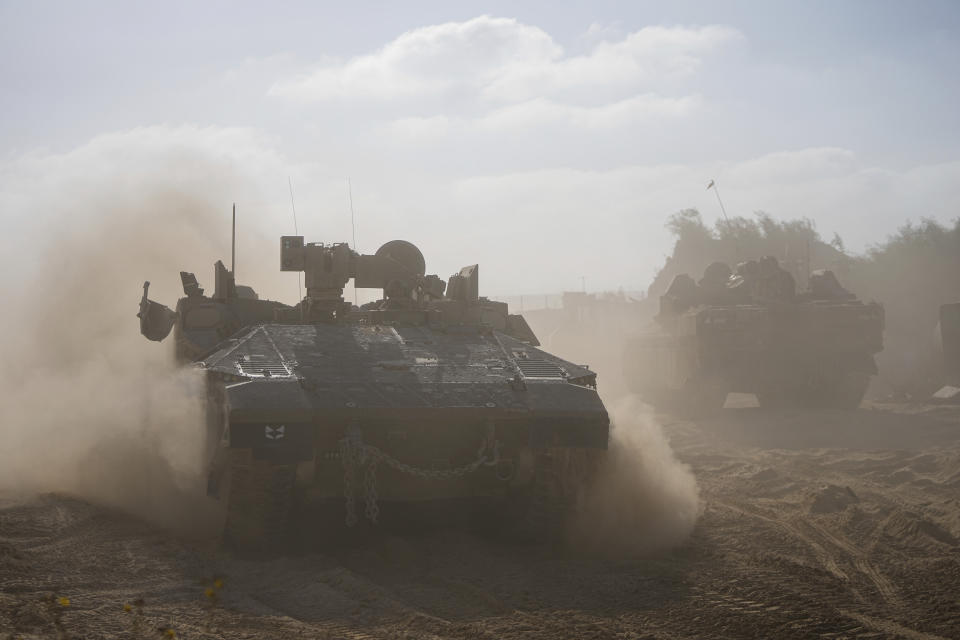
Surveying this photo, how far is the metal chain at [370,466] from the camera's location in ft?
27.4

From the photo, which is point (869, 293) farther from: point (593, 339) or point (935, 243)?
point (593, 339)

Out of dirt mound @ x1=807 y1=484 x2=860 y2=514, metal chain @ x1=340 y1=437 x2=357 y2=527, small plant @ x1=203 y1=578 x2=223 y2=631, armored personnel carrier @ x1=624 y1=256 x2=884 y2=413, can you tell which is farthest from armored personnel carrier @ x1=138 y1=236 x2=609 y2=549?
armored personnel carrier @ x1=624 y1=256 x2=884 y2=413

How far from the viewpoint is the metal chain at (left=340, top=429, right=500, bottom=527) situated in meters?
8.35

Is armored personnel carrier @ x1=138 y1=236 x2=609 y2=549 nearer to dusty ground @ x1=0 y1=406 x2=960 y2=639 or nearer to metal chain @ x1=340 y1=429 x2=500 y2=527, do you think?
metal chain @ x1=340 y1=429 x2=500 y2=527

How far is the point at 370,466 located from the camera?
8469 millimetres

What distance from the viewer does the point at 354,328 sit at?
1050 cm

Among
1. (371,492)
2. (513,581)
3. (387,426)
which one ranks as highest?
(387,426)

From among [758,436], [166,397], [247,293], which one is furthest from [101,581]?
[758,436]

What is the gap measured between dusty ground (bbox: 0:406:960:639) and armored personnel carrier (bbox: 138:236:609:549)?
16.2 inches

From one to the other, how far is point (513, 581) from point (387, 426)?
163cm

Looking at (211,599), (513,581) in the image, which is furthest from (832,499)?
(211,599)

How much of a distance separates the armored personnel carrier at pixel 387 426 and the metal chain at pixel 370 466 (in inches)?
0.4

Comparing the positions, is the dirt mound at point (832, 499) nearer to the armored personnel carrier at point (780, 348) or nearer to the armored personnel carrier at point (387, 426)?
the armored personnel carrier at point (387, 426)

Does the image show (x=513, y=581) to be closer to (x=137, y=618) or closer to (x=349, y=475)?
(x=349, y=475)
